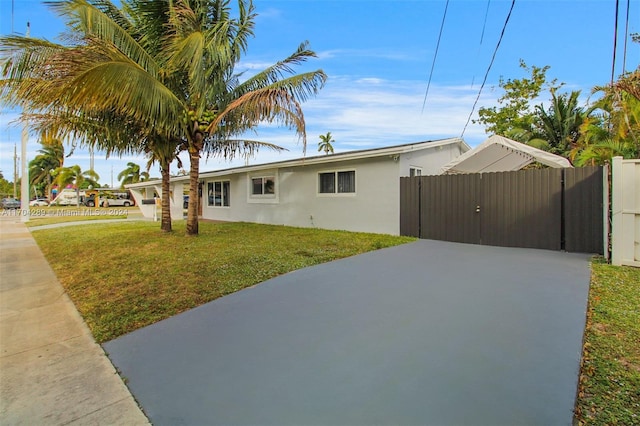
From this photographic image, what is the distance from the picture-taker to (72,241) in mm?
10781

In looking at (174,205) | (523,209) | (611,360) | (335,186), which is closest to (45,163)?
(174,205)

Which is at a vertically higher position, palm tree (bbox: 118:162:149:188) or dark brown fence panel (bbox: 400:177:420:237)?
palm tree (bbox: 118:162:149:188)

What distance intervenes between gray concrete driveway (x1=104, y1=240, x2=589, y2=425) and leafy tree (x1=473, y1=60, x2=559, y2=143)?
20410 mm

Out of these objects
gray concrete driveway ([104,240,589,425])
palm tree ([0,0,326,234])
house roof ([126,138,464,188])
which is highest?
palm tree ([0,0,326,234])

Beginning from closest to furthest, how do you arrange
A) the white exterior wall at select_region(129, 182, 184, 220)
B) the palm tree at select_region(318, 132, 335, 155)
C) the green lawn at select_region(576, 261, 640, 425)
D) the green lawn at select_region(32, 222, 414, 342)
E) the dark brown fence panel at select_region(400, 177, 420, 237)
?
the green lawn at select_region(576, 261, 640, 425), the green lawn at select_region(32, 222, 414, 342), the dark brown fence panel at select_region(400, 177, 420, 237), the white exterior wall at select_region(129, 182, 184, 220), the palm tree at select_region(318, 132, 335, 155)

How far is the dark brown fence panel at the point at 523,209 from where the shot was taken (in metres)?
8.11

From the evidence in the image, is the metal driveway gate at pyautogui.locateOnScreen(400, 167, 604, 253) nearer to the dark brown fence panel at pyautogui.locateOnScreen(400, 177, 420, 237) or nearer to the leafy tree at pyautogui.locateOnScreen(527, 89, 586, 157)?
the dark brown fence panel at pyautogui.locateOnScreen(400, 177, 420, 237)

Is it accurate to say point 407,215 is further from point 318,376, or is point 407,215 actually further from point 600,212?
point 318,376

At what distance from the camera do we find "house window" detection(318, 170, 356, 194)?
483 inches

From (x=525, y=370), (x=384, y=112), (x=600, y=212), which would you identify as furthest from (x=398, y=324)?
(x=384, y=112)

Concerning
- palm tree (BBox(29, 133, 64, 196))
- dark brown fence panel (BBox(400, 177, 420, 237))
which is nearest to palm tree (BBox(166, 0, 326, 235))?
dark brown fence panel (BBox(400, 177, 420, 237))

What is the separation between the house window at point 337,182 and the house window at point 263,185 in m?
3.25

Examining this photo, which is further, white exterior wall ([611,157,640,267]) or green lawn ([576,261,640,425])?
white exterior wall ([611,157,640,267])

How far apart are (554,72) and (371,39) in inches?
711
